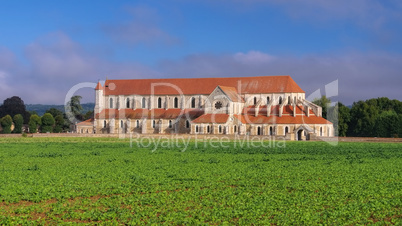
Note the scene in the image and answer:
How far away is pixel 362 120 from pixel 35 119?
6962 cm

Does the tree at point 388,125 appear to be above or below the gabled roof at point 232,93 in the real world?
below

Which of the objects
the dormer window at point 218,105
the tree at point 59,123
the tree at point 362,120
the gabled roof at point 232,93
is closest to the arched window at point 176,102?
the gabled roof at point 232,93

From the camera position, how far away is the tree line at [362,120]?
268 ft

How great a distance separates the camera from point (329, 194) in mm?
19312

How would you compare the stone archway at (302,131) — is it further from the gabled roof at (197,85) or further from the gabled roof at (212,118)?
the gabled roof at (212,118)

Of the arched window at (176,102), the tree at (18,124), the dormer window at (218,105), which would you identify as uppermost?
the arched window at (176,102)

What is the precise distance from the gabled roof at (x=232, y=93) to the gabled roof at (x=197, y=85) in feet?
5.58

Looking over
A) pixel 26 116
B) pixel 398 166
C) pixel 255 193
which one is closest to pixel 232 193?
pixel 255 193

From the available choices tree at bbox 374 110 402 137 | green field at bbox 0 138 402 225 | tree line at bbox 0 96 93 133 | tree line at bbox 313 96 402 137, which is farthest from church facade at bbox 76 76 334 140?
green field at bbox 0 138 402 225

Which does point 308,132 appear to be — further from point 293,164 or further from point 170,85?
point 293,164

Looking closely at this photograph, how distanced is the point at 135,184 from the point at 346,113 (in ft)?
260

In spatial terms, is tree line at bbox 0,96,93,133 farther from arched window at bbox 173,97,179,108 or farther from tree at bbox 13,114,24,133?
arched window at bbox 173,97,179,108

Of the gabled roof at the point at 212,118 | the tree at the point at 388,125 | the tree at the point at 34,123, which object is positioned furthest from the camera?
the tree at the point at 34,123

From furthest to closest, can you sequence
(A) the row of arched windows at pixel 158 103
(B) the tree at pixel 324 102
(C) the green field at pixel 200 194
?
(B) the tree at pixel 324 102, (A) the row of arched windows at pixel 158 103, (C) the green field at pixel 200 194
